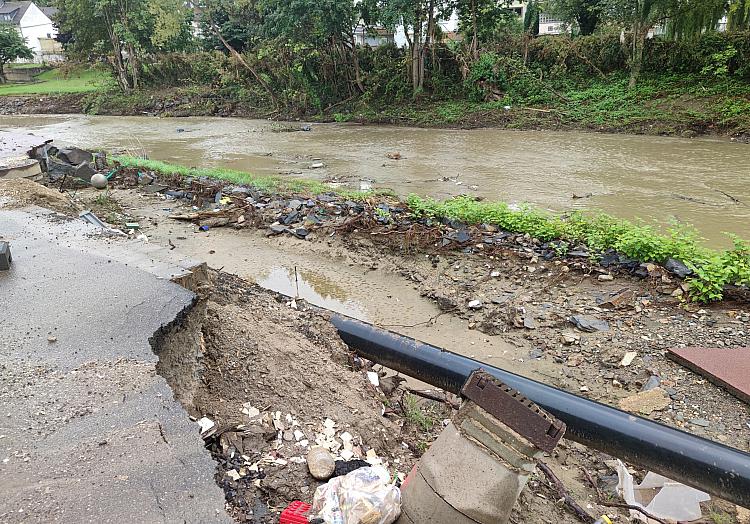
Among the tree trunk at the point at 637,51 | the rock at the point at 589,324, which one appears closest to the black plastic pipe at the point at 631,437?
the rock at the point at 589,324

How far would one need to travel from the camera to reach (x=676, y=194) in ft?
31.7

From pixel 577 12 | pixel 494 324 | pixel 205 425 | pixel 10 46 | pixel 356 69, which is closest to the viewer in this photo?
pixel 205 425

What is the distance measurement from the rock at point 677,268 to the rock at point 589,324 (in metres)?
1.16

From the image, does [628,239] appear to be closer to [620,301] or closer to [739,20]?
[620,301]

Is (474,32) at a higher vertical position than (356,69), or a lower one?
higher

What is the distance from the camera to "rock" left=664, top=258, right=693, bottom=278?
5.61 metres

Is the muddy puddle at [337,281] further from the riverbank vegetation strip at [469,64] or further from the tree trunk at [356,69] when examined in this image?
the tree trunk at [356,69]

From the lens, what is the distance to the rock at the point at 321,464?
2.58 metres

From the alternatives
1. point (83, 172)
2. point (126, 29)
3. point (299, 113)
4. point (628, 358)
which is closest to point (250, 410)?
point (628, 358)

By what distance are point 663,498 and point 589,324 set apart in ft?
7.46

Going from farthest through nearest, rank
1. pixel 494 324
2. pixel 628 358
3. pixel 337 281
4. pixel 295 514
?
pixel 337 281, pixel 494 324, pixel 628 358, pixel 295 514

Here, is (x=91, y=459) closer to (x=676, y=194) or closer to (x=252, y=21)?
(x=676, y=194)

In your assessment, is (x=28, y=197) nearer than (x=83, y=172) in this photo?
Yes

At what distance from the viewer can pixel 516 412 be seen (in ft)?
6.31
